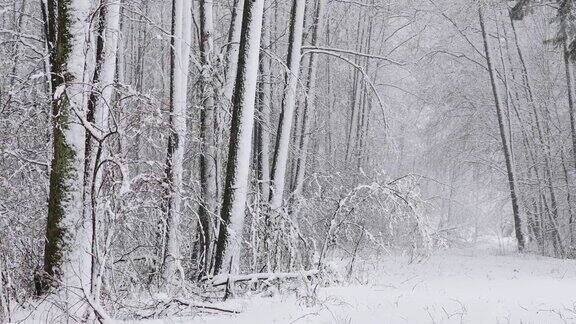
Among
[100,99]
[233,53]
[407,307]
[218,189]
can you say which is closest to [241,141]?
[100,99]

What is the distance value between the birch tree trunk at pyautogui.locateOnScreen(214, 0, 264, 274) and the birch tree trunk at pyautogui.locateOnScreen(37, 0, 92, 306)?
84.8 inches

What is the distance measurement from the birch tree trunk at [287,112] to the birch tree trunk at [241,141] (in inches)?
63.9

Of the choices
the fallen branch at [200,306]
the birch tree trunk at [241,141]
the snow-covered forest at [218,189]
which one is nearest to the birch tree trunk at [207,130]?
the snow-covered forest at [218,189]

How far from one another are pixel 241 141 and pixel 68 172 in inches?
98.7

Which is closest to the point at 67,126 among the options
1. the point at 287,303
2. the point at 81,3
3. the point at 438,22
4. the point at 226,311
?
the point at 81,3

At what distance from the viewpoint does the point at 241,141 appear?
689 centimetres

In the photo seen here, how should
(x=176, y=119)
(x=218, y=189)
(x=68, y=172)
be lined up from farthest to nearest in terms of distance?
(x=218, y=189) → (x=176, y=119) → (x=68, y=172)

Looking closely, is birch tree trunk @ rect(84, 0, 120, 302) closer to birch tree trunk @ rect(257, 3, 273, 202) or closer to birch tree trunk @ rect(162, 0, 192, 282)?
birch tree trunk @ rect(162, 0, 192, 282)

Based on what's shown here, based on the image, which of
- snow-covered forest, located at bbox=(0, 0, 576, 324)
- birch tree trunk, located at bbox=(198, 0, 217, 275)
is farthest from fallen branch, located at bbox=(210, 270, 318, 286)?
birch tree trunk, located at bbox=(198, 0, 217, 275)

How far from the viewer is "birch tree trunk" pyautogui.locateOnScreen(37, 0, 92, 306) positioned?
4.72 metres

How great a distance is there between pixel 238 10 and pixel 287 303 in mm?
5542

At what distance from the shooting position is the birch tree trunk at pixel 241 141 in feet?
22.1

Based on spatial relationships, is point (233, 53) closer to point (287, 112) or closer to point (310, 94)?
point (287, 112)

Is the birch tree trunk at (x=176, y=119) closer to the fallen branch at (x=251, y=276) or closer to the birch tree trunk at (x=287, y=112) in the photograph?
the fallen branch at (x=251, y=276)
